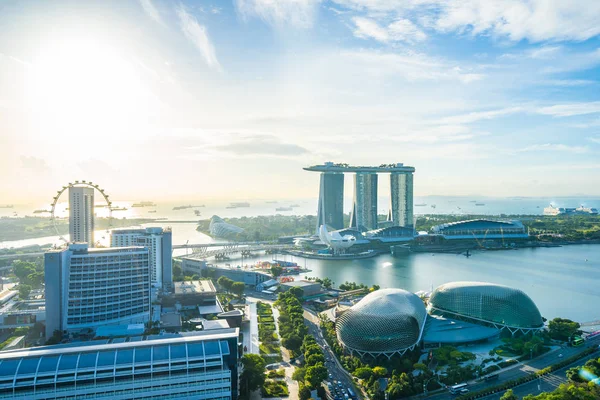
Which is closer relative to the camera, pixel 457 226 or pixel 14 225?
pixel 457 226

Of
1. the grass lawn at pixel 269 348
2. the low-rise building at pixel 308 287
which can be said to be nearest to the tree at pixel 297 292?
the low-rise building at pixel 308 287

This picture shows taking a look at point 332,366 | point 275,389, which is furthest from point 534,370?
point 275,389

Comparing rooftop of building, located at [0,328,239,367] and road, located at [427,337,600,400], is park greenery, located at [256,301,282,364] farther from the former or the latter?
road, located at [427,337,600,400]

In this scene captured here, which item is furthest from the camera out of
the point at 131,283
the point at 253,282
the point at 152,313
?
the point at 253,282

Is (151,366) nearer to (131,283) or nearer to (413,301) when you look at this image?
(131,283)

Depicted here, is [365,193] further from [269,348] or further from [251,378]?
[251,378]

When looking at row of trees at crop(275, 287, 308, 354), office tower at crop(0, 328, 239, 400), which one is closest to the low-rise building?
row of trees at crop(275, 287, 308, 354)

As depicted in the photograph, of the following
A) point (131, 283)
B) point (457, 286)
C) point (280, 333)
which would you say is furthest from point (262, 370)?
point (457, 286)
